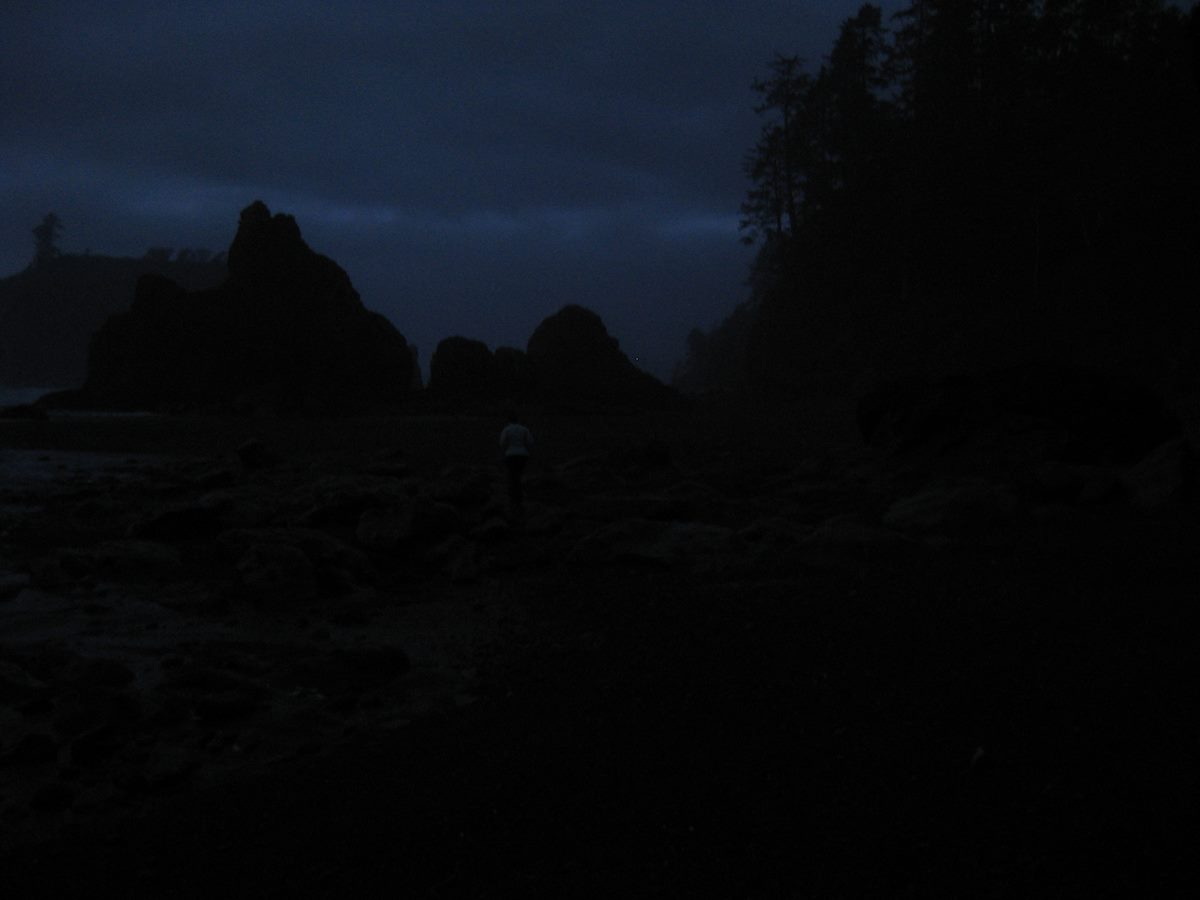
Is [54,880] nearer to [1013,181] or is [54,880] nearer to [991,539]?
[991,539]

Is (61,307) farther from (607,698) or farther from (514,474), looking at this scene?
(607,698)

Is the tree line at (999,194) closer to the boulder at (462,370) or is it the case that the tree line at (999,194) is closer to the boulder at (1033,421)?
the boulder at (462,370)

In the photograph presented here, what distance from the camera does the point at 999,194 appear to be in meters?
38.9

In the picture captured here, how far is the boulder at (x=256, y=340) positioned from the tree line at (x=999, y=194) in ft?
68.3

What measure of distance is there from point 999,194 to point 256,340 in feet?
117

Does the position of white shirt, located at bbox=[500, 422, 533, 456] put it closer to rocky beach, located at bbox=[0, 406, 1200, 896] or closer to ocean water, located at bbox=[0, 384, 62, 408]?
rocky beach, located at bbox=[0, 406, 1200, 896]

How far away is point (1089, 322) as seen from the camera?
35188 millimetres

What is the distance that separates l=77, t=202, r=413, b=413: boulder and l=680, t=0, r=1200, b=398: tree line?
68.3 feet

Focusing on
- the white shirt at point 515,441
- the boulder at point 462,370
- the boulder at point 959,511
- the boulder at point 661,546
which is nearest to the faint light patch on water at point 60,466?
the white shirt at point 515,441

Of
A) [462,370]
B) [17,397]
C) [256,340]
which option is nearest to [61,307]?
[17,397]

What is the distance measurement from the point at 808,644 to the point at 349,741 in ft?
8.99

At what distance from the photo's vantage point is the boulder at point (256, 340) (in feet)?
158

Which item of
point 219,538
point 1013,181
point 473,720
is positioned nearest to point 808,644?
point 473,720

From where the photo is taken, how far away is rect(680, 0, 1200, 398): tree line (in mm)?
34906
